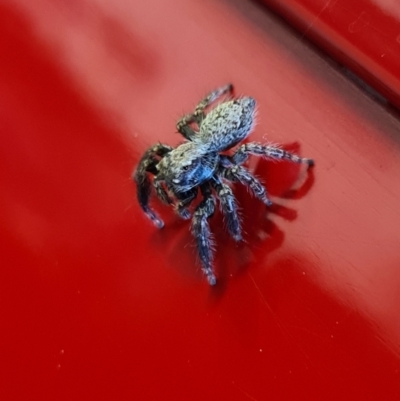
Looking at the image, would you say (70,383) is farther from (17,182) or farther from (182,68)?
(182,68)

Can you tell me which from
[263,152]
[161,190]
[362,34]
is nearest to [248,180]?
[263,152]

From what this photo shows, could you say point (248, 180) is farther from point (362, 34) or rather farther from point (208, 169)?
point (362, 34)

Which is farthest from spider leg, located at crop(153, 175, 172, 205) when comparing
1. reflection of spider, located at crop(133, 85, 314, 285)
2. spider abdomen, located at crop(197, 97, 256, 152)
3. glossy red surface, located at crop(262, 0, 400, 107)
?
glossy red surface, located at crop(262, 0, 400, 107)

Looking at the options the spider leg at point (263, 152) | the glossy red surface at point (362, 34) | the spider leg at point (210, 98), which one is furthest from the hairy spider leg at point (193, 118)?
the glossy red surface at point (362, 34)

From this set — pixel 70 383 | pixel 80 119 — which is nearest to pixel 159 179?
pixel 80 119

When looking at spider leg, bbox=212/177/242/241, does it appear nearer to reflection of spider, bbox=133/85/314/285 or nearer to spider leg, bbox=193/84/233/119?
reflection of spider, bbox=133/85/314/285

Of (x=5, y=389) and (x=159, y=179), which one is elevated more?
(x=159, y=179)
